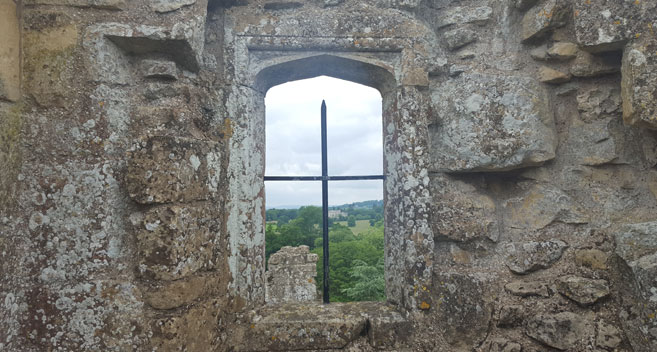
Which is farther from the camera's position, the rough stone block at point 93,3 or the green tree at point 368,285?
the green tree at point 368,285

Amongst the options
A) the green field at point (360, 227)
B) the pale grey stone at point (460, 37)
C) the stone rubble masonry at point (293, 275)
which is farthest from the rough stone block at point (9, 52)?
the green field at point (360, 227)

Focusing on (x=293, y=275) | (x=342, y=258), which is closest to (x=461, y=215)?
(x=293, y=275)

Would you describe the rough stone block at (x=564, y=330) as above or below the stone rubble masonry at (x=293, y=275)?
above

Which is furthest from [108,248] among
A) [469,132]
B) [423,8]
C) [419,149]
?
[423,8]

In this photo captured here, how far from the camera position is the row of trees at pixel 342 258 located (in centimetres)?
1054

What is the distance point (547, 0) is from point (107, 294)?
107 inches

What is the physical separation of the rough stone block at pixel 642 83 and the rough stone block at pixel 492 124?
375 millimetres

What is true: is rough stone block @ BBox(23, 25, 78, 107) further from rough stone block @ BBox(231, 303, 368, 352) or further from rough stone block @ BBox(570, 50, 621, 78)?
rough stone block @ BBox(570, 50, 621, 78)

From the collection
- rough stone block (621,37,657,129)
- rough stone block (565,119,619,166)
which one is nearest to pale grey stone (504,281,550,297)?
rough stone block (565,119,619,166)

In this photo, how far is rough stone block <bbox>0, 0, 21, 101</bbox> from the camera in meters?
1.40

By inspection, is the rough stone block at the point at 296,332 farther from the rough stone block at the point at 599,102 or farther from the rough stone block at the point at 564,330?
the rough stone block at the point at 599,102

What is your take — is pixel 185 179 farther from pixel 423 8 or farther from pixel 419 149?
pixel 423 8

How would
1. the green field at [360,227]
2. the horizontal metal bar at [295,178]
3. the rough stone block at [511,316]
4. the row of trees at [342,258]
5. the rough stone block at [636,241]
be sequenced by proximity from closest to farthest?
the rough stone block at [636,241] < the rough stone block at [511,316] < the horizontal metal bar at [295,178] < the row of trees at [342,258] < the green field at [360,227]

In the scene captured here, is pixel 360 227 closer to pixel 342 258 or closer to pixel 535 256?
pixel 342 258
